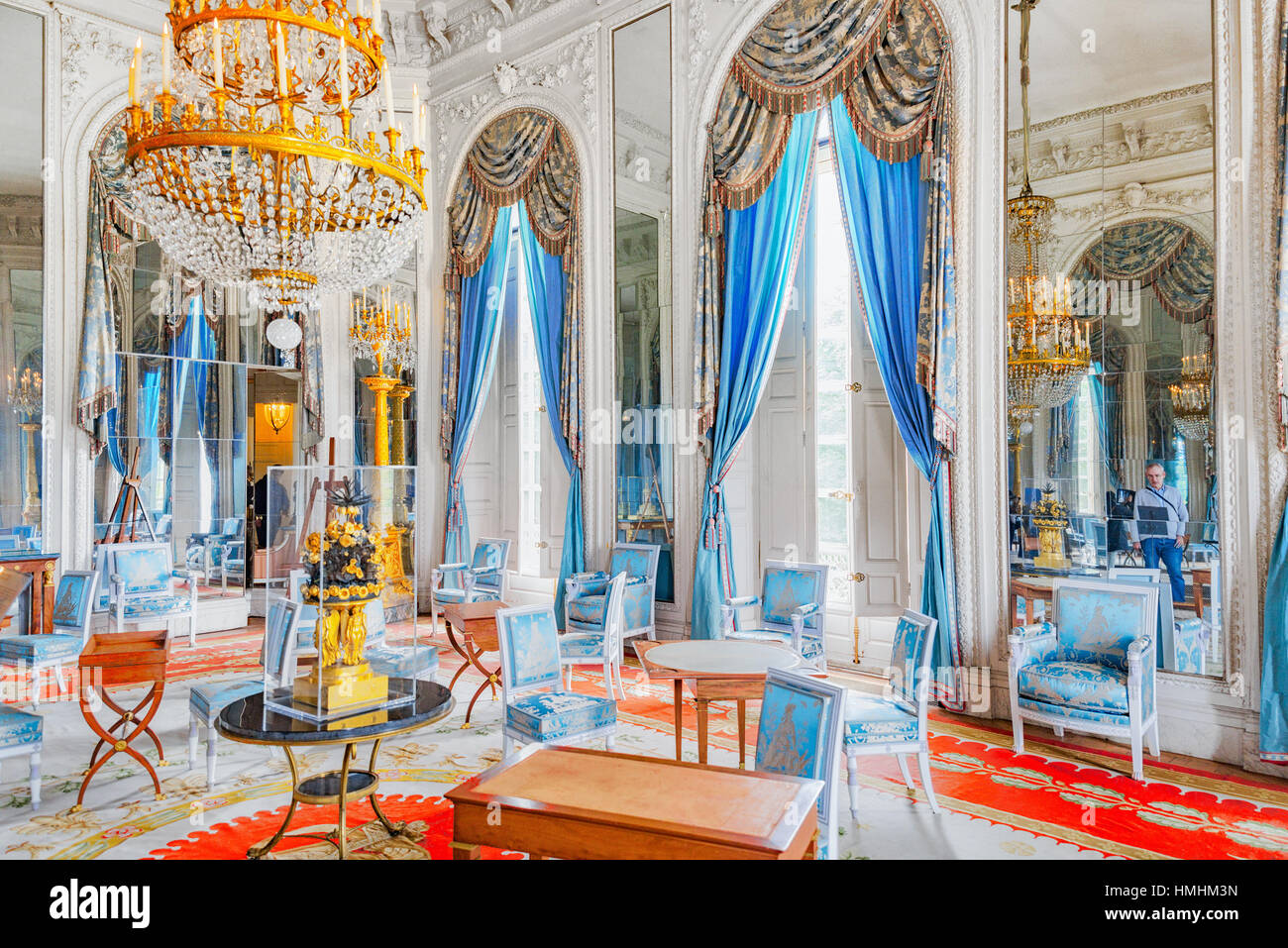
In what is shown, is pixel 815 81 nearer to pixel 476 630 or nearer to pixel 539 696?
pixel 476 630

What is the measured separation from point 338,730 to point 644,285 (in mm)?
4662

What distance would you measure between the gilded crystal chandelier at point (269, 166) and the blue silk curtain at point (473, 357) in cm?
345

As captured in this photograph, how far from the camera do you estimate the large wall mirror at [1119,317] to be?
4.04 m

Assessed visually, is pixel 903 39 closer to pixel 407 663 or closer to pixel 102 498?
pixel 407 663

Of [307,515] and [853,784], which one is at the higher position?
[307,515]

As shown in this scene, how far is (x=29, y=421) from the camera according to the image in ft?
20.8

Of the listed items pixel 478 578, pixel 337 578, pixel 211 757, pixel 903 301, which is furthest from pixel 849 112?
pixel 211 757

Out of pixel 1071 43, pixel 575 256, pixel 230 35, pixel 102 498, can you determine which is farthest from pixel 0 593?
pixel 1071 43

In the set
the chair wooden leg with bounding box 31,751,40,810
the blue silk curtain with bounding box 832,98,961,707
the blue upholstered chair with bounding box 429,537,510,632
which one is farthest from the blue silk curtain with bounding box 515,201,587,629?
the chair wooden leg with bounding box 31,751,40,810

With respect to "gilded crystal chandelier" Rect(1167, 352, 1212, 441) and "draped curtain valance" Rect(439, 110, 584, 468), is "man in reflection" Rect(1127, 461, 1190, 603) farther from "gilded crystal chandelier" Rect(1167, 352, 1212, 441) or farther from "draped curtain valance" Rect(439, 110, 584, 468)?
"draped curtain valance" Rect(439, 110, 584, 468)

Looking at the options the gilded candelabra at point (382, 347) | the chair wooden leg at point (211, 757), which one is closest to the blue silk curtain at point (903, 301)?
the chair wooden leg at point (211, 757)

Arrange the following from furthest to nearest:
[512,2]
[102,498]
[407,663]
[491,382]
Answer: [491,382] → [512,2] → [102,498] → [407,663]

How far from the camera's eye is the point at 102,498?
674cm

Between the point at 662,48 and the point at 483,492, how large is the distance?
14.5 feet
